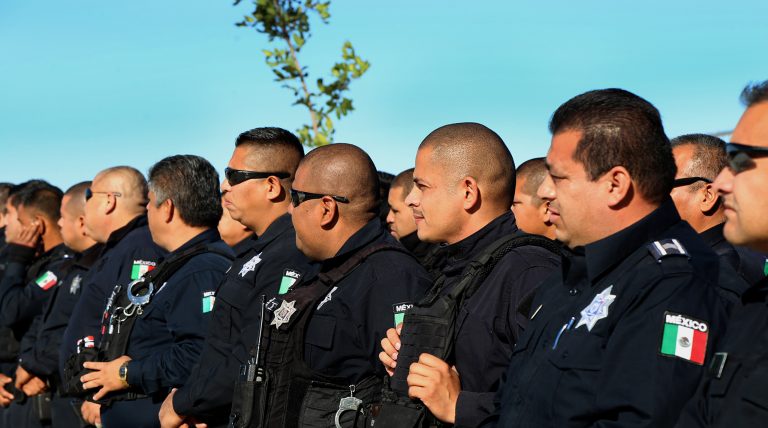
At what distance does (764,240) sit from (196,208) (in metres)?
4.70

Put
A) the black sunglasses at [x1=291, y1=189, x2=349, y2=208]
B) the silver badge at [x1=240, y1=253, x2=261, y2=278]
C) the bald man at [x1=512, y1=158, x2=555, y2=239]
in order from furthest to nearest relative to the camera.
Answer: the bald man at [x1=512, y1=158, x2=555, y2=239] < the silver badge at [x1=240, y1=253, x2=261, y2=278] < the black sunglasses at [x1=291, y1=189, x2=349, y2=208]

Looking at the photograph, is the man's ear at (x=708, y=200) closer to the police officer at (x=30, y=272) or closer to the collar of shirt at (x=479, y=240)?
the collar of shirt at (x=479, y=240)

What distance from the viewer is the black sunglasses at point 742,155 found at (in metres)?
3.02

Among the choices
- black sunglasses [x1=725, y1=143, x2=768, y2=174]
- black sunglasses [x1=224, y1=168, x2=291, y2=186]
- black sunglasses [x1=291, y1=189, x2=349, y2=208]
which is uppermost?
black sunglasses [x1=224, y1=168, x2=291, y2=186]

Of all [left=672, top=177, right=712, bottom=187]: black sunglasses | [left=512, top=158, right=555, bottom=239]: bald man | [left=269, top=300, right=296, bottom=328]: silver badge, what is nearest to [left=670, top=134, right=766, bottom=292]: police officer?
[left=672, top=177, right=712, bottom=187]: black sunglasses

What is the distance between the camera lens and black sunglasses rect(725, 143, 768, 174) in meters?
3.02

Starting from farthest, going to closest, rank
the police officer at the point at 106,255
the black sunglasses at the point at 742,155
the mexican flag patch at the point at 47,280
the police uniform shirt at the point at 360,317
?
the mexican flag patch at the point at 47,280, the police officer at the point at 106,255, the police uniform shirt at the point at 360,317, the black sunglasses at the point at 742,155

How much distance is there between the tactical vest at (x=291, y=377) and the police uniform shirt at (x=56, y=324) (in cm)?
382

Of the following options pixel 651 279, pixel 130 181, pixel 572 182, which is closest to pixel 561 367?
pixel 651 279

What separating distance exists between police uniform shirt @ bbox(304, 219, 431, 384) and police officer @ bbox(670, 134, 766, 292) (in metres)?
1.44

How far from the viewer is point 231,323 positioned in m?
5.74

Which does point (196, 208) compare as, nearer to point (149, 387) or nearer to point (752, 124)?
point (149, 387)

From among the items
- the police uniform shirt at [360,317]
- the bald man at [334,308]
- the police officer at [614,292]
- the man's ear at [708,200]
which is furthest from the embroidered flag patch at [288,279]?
the man's ear at [708,200]

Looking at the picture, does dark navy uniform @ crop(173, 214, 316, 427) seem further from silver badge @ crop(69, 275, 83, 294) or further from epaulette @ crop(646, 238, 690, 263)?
silver badge @ crop(69, 275, 83, 294)
